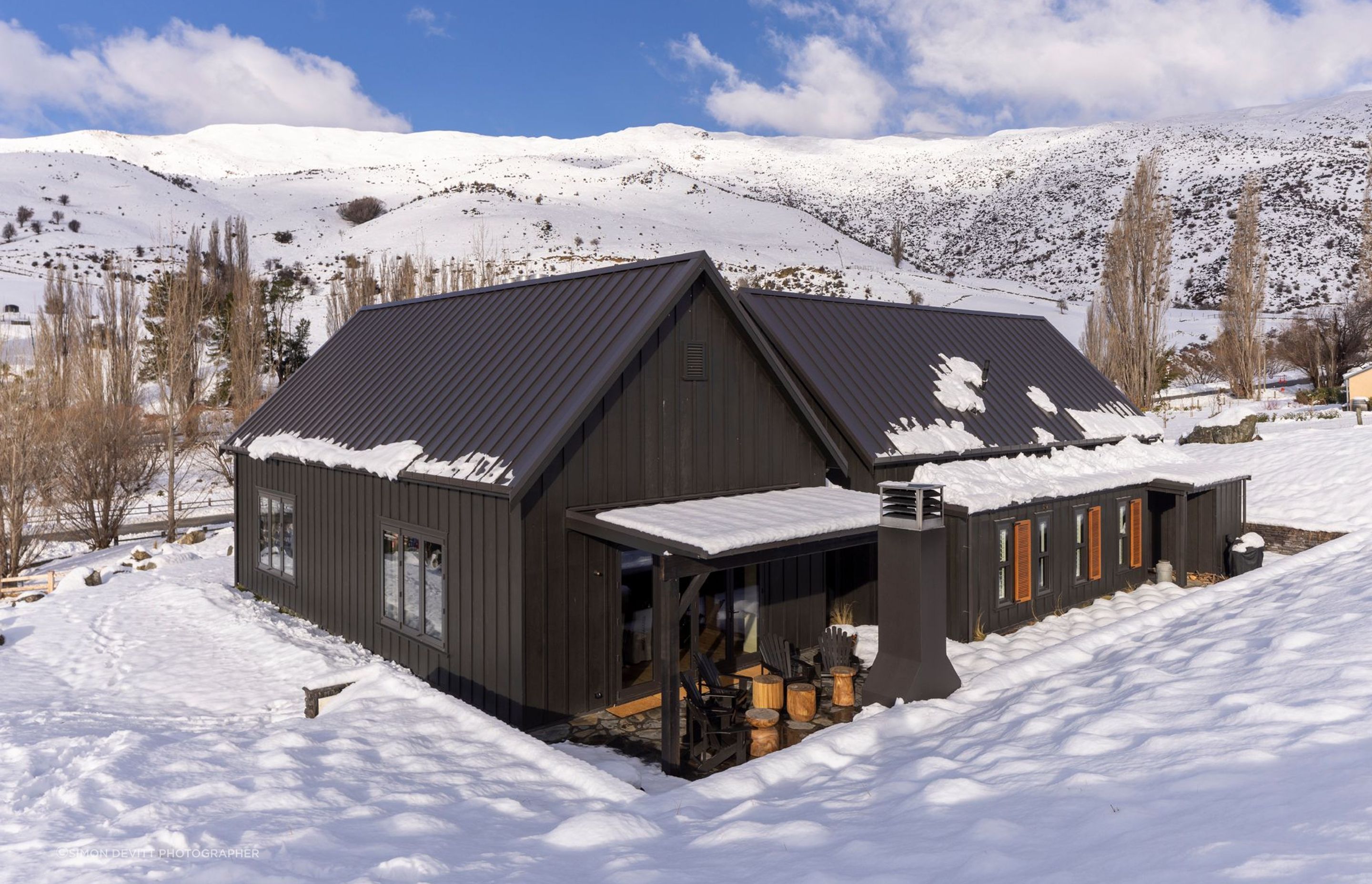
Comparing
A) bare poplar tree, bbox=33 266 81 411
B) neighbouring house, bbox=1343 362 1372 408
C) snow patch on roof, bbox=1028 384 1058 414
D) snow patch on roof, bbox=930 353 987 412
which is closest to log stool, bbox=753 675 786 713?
snow patch on roof, bbox=930 353 987 412

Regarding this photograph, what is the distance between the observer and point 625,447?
10.6 metres

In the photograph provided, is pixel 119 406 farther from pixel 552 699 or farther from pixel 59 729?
pixel 552 699

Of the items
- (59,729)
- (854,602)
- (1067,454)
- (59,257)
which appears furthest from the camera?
(59,257)

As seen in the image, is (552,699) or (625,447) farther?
(625,447)

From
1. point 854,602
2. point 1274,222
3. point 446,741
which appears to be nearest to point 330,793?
point 446,741

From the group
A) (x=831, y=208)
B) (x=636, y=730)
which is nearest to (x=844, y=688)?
(x=636, y=730)

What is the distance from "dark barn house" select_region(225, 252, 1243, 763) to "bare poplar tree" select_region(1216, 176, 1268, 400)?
29.7 m

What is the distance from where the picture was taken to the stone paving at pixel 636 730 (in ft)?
30.7

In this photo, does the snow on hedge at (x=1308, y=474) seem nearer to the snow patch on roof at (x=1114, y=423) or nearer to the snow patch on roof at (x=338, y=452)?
the snow patch on roof at (x=1114, y=423)

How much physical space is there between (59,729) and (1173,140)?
140 metres

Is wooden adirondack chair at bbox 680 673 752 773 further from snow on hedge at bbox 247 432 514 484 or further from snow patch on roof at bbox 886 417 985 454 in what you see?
snow patch on roof at bbox 886 417 985 454

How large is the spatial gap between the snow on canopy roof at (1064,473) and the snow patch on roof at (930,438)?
28 centimetres

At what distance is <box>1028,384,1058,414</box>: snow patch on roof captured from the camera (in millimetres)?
17000

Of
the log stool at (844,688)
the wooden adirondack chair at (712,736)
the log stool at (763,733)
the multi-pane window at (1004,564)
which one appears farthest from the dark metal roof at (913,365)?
the wooden adirondack chair at (712,736)
